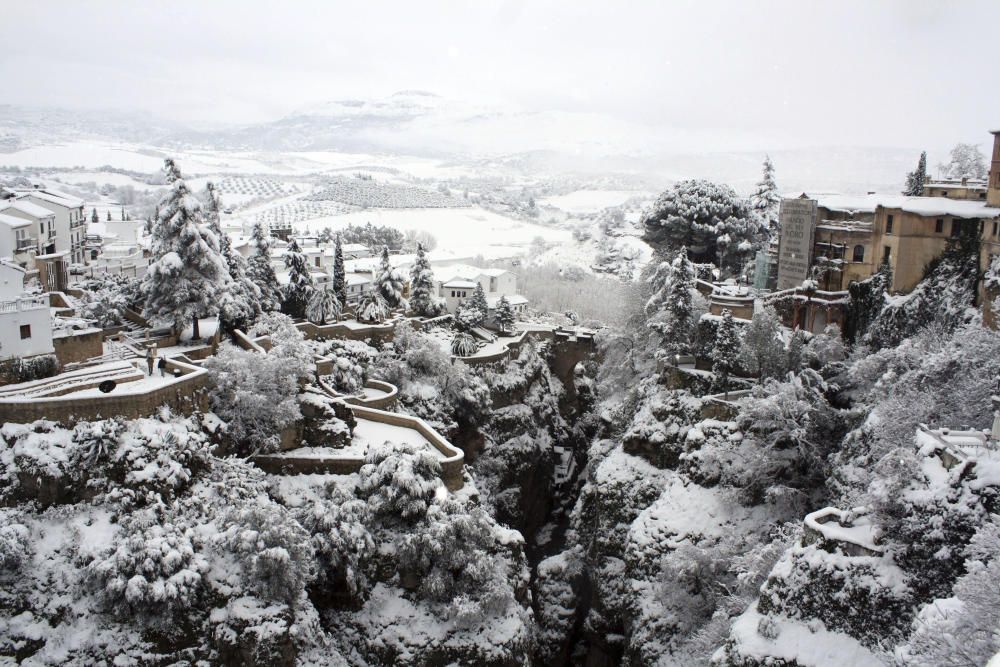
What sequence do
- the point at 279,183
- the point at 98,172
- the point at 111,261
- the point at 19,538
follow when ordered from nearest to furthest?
the point at 19,538
the point at 111,261
the point at 98,172
the point at 279,183

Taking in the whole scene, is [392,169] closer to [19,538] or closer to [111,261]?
[111,261]

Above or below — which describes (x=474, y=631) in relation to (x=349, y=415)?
below

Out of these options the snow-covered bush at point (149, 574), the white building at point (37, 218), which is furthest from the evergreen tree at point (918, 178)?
the white building at point (37, 218)

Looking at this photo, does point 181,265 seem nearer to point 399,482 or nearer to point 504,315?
point 399,482

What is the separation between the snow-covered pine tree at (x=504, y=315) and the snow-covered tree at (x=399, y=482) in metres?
25.4

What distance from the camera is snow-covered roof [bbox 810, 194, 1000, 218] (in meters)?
31.1

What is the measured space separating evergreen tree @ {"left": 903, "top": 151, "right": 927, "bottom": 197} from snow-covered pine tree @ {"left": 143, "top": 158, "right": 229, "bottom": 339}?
34496 mm

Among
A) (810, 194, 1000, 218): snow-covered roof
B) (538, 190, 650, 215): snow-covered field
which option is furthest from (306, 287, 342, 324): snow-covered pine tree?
(538, 190, 650, 215): snow-covered field

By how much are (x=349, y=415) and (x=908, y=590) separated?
19.8m

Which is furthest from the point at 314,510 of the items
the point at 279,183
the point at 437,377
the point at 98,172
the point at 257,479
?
the point at 279,183

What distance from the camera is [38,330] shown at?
26.0m

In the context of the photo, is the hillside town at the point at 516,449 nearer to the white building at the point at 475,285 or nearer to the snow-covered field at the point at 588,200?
the white building at the point at 475,285

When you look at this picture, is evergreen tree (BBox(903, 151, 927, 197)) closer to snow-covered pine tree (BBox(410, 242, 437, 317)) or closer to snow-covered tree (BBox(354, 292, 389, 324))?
snow-covered pine tree (BBox(410, 242, 437, 317))

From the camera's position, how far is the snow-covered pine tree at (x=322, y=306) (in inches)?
1713
